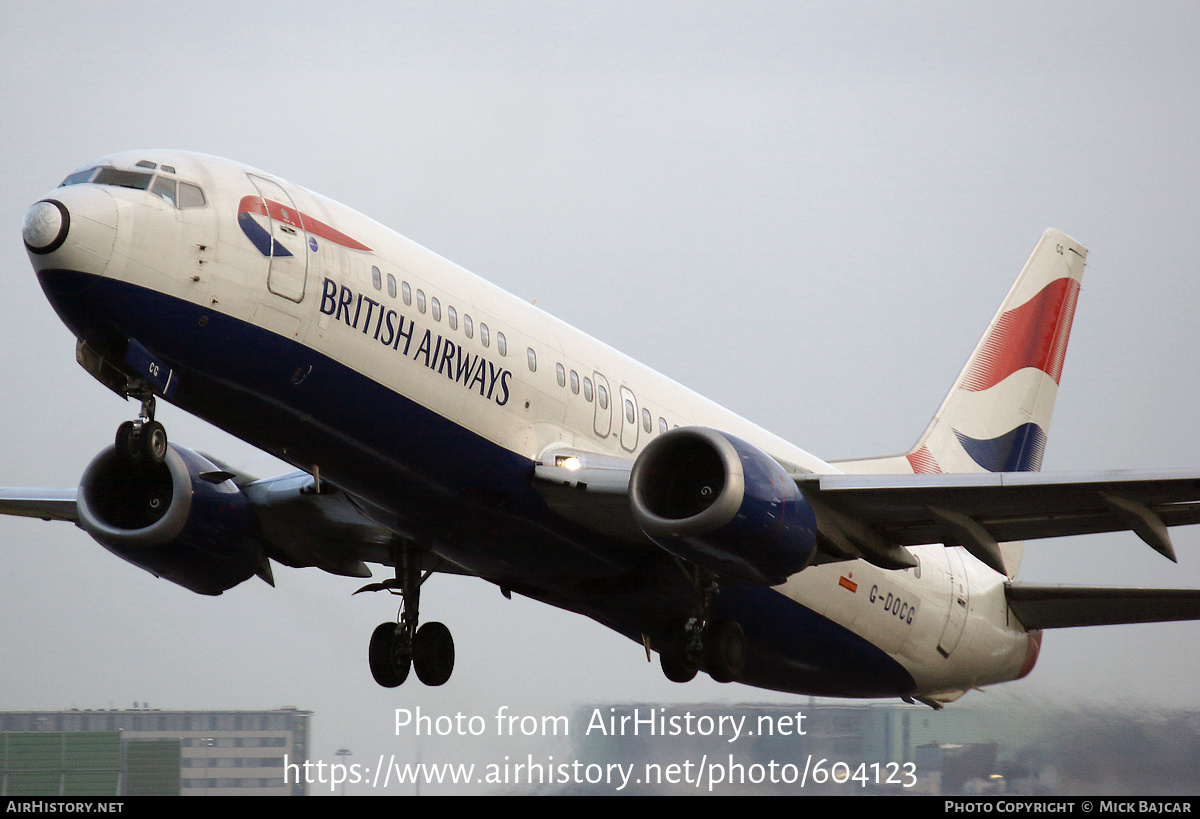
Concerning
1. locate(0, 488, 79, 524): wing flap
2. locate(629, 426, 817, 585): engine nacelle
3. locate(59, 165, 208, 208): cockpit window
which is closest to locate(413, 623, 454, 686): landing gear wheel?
locate(629, 426, 817, 585): engine nacelle

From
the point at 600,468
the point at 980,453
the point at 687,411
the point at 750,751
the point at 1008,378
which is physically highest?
the point at 1008,378

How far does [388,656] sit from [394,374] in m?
6.06

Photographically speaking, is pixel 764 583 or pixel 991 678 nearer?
pixel 764 583

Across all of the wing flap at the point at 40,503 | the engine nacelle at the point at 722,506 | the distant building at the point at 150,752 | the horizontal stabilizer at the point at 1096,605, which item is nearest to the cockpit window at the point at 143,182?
the engine nacelle at the point at 722,506

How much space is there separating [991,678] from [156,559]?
14.4m

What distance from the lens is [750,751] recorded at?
26234 millimetres

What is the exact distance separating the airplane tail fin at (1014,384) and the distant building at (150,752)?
46.9 ft

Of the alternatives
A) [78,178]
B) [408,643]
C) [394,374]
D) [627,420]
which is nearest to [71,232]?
[78,178]

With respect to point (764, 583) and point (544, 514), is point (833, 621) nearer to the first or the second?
point (764, 583)

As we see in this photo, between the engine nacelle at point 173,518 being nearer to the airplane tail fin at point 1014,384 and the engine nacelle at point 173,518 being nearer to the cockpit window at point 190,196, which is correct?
the cockpit window at point 190,196

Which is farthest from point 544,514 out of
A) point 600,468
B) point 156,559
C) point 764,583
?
point 156,559

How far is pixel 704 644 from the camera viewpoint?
62.6 feet

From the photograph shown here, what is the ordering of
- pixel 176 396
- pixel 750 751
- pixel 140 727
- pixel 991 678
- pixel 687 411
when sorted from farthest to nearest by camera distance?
pixel 140 727 → pixel 750 751 → pixel 991 678 → pixel 687 411 → pixel 176 396

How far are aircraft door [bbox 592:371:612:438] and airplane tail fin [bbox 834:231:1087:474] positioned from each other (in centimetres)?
884
